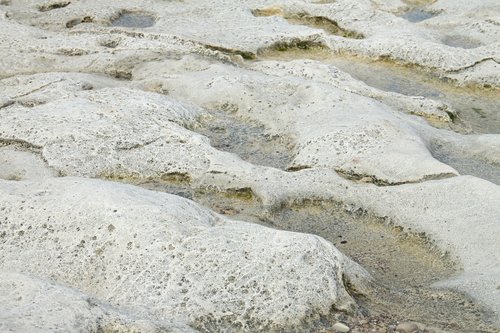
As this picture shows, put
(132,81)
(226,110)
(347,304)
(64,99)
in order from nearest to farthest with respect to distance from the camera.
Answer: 1. (347,304)
2. (64,99)
3. (226,110)
4. (132,81)

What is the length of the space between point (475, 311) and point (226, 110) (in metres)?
6.90

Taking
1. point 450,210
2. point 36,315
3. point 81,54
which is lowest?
point 81,54

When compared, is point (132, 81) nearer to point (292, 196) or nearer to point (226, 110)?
point (226, 110)

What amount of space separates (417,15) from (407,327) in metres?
15.3

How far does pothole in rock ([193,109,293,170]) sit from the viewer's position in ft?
38.2

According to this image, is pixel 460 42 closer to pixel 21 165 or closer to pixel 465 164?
pixel 465 164

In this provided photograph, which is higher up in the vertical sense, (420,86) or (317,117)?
(317,117)

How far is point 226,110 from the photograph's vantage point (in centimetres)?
1320

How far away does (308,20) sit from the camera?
1950 centimetres

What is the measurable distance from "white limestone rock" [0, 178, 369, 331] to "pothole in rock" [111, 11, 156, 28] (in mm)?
10836

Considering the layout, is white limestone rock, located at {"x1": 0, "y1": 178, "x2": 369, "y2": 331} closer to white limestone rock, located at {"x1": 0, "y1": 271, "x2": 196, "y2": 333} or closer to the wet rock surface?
the wet rock surface

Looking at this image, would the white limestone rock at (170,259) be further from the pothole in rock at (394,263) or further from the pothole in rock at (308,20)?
the pothole in rock at (308,20)

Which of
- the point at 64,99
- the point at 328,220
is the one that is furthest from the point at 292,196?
the point at 64,99

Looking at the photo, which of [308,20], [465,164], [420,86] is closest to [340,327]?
[465,164]
